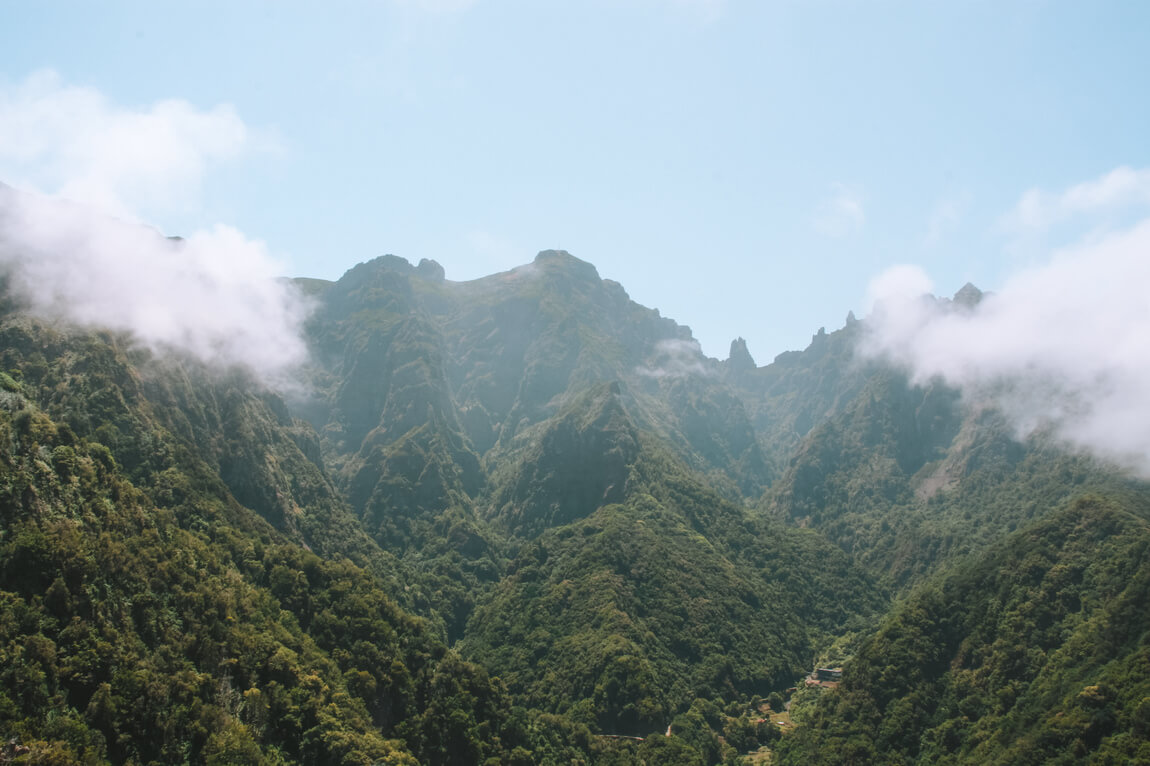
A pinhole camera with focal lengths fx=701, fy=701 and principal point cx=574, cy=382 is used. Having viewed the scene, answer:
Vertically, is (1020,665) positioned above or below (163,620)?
below

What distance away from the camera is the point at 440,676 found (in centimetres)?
13700

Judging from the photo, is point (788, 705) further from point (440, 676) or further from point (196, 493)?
point (196, 493)

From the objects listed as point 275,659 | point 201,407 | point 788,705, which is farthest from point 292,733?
point 788,705

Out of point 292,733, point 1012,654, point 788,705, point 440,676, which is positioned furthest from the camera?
point 788,705

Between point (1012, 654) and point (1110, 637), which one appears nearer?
point (1110, 637)

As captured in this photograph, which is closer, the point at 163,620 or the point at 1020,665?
the point at 163,620

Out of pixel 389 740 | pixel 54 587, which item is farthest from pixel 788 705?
pixel 54 587

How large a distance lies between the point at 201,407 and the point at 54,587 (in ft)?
379

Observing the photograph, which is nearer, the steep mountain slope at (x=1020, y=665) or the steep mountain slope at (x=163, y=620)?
the steep mountain slope at (x=163, y=620)

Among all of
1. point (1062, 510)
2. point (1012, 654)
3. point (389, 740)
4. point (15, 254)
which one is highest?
point (15, 254)

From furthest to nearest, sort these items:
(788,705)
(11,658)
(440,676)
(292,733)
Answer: (788,705)
(440,676)
(292,733)
(11,658)

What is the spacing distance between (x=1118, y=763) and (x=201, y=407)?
217 meters

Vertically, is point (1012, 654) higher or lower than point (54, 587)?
lower

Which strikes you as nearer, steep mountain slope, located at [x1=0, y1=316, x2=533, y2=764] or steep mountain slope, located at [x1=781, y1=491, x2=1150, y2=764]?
steep mountain slope, located at [x1=0, y1=316, x2=533, y2=764]
